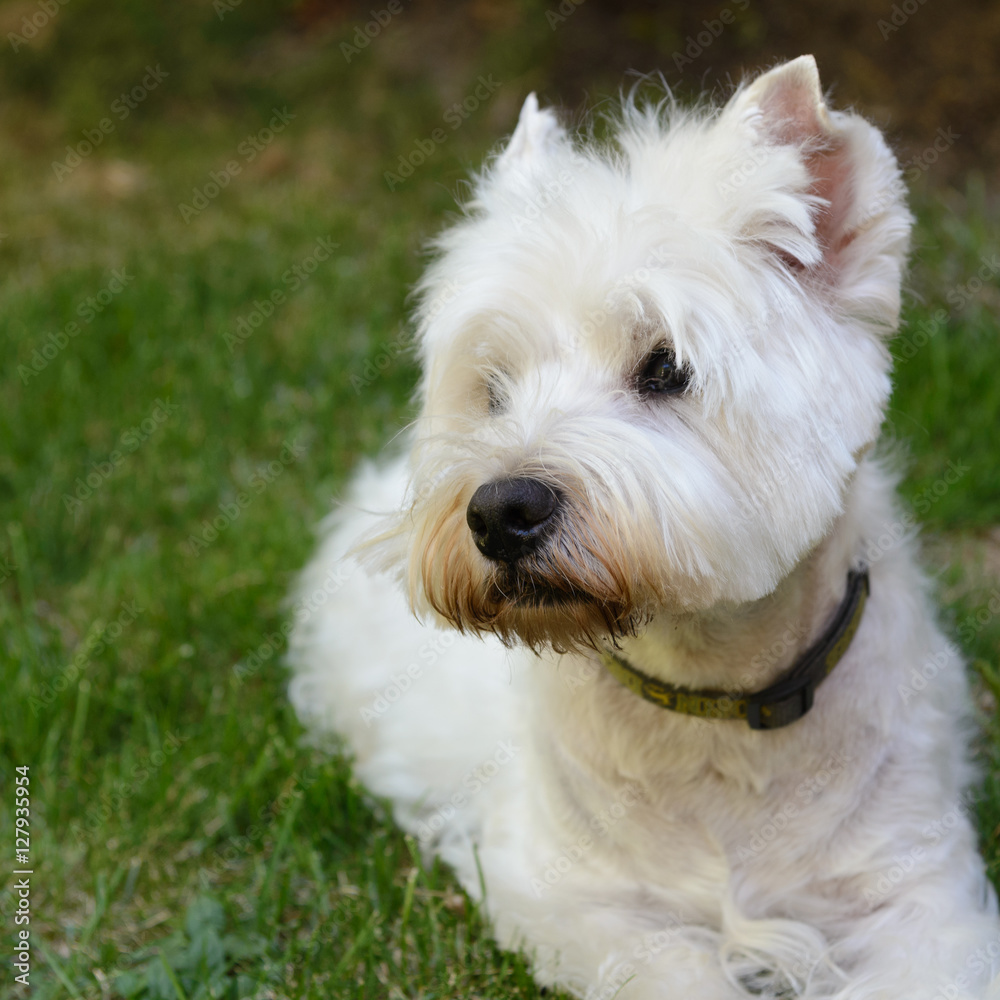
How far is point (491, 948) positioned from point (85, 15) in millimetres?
7386

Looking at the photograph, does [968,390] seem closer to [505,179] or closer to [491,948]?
[505,179]

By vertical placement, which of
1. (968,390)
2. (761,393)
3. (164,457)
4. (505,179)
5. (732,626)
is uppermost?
(505,179)

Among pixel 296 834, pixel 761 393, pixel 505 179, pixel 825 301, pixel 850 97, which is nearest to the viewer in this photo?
pixel 761 393

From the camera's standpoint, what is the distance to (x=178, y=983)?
259cm

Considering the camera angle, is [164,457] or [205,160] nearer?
[164,457]

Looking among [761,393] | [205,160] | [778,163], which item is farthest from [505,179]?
[205,160]
